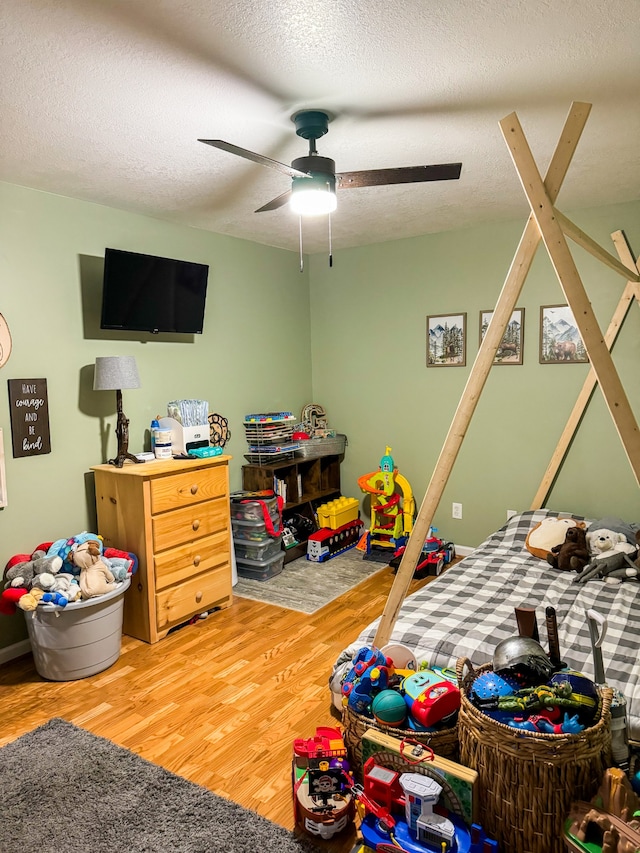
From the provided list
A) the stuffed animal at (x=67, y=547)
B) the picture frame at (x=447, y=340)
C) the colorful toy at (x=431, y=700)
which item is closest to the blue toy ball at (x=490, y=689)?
the colorful toy at (x=431, y=700)

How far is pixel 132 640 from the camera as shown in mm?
3109

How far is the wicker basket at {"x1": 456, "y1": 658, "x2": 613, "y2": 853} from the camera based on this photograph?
4.87 ft

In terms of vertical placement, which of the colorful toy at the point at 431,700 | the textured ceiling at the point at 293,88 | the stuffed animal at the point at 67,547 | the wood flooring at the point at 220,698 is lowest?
the wood flooring at the point at 220,698

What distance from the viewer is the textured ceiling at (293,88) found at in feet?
5.32

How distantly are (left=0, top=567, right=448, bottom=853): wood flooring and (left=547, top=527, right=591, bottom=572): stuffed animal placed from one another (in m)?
1.05

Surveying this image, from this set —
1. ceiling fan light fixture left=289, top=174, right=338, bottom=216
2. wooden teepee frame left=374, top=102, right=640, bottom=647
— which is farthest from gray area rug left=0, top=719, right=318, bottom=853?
ceiling fan light fixture left=289, top=174, right=338, bottom=216

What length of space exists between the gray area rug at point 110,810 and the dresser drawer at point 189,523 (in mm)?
1057

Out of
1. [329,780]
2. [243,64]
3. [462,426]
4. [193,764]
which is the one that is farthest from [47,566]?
[243,64]

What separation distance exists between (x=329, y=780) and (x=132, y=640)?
1675mm

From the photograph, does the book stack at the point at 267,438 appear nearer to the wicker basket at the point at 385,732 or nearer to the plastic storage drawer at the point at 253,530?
the plastic storage drawer at the point at 253,530

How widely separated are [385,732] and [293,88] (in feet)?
7.20

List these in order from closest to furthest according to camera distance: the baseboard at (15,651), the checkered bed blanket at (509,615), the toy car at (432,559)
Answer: the checkered bed blanket at (509,615) < the baseboard at (15,651) < the toy car at (432,559)

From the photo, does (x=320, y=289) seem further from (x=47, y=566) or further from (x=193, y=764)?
(x=193, y=764)

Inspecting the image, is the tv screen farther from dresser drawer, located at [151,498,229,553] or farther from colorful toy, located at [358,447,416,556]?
colorful toy, located at [358,447,416,556]
